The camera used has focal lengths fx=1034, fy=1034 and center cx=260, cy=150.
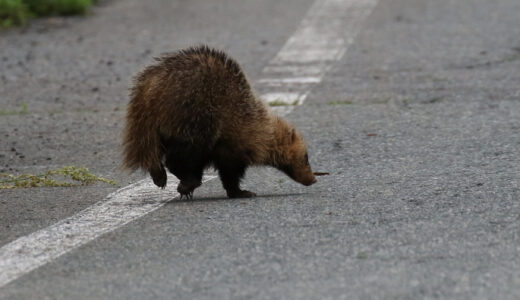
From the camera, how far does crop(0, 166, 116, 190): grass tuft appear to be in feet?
25.7

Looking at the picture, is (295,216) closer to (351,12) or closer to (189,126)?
(189,126)

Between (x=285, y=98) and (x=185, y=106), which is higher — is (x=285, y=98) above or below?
below

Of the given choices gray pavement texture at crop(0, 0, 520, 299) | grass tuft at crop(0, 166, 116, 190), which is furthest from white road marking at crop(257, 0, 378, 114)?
grass tuft at crop(0, 166, 116, 190)

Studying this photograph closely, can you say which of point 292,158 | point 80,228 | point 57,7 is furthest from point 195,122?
point 57,7

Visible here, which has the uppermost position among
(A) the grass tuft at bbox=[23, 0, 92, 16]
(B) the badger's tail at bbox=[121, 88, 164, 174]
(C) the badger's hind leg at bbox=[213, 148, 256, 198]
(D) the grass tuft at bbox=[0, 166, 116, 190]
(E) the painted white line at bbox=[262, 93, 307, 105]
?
(B) the badger's tail at bbox=[121, 88, 164, 174]

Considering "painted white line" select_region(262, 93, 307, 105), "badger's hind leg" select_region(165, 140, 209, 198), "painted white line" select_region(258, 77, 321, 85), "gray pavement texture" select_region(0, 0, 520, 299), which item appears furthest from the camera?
"painted white line" select_region(258, 77, 321, 85)

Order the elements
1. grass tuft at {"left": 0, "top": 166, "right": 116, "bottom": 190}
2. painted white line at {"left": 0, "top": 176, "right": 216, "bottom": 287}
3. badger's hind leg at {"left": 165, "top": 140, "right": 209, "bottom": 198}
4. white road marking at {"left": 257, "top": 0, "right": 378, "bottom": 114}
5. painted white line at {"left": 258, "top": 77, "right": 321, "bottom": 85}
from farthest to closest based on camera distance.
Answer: painted white line at {"left": 258, "top": 77, "right": 321, "bottom": 85}
white road marking at {"left": 257, "top": 0, "right": 378, "bottom": 114}
grass tuft at {"left": 0, "top": 166, "right": 116, "bottom": 190}
badger's hind leg at {"left": 165, "top": 140, "right": 209, "bottom": 198}
painted white line at {"left": 0, "top": 176, "right": 216, "bottom": 287}

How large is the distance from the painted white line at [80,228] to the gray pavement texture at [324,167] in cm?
11

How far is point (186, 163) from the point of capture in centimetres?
718

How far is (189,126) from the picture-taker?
7027 mm

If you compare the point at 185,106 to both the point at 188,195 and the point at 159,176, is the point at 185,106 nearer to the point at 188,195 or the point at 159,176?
the point at 159,176

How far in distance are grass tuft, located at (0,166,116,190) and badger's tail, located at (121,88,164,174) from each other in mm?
767

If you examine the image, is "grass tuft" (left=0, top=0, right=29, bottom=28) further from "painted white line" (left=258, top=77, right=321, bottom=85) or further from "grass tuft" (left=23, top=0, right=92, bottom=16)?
"painted white line" (left=258, top=77, right=321, bottom=85)

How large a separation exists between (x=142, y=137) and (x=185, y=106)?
1.30 feet
